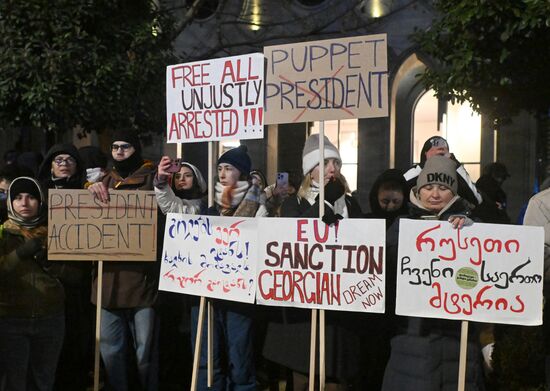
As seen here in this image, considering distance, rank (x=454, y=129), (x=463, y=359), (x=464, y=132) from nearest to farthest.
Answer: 1. (x=463, y=359)
2. (x=464, y=132)
3. (x=454, y=129)

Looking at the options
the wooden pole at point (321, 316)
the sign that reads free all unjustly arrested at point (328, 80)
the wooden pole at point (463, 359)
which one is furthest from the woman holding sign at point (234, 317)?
the wooden pole at point (463, 359)

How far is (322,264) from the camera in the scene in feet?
16.1

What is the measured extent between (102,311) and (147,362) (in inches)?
18.8

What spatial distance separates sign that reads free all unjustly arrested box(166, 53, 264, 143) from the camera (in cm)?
516

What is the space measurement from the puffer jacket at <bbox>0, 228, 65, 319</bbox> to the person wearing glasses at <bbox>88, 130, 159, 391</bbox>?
1.89 feet

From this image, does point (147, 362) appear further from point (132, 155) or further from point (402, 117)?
point (402, 117)

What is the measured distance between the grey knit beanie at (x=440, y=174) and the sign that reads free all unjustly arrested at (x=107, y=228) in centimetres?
195

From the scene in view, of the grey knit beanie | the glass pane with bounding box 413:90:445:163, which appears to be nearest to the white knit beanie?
the grey knit beanie

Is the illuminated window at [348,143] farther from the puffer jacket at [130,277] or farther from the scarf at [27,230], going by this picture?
the scarf at [27,230]

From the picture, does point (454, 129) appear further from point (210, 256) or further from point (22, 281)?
point (22, 281)

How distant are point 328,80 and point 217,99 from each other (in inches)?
32.9

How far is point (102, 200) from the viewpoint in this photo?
555cm

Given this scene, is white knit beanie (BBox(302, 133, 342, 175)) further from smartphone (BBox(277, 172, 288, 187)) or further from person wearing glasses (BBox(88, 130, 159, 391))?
person wearing glasses (BBox(88, 130, 159, 391))

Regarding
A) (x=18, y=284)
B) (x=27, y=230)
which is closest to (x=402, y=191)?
(x=27, y=230)
